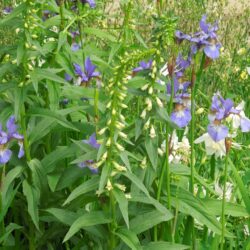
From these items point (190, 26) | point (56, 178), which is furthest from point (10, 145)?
point (190, 26)

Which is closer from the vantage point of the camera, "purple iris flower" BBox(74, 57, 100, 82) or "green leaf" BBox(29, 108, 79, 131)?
"green leaf" BBox(29, 108, 79, 131)

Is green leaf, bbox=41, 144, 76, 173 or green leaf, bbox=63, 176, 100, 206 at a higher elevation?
green leaf, bbox=41, 144, 76, 173

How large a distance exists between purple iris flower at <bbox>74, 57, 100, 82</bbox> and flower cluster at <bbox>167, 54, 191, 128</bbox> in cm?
37

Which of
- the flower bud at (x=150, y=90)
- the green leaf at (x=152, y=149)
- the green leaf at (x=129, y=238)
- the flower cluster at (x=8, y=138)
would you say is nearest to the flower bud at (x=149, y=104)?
the flower bud at (x=150, y=90)

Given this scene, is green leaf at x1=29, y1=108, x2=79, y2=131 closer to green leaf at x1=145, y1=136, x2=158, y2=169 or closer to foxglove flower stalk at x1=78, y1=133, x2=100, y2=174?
foxglove flower stalk at x1=78, y1=133, x2=100, y2=174

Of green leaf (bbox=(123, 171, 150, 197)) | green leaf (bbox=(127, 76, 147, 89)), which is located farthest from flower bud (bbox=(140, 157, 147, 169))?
green leaf (bbox=(127, 76, 147, 89))

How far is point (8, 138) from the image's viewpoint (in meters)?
2.82

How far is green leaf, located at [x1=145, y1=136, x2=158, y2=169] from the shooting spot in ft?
8.54

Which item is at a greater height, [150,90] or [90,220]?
[150,90]

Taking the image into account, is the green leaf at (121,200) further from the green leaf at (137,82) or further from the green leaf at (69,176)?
the green leaf at (137,82)

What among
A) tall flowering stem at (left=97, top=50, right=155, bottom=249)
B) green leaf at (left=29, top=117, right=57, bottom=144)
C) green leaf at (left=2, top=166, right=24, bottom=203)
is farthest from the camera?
green leaf at (left=29, top=117, right=57, bottom=144)

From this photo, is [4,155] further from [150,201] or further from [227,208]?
[227,208]

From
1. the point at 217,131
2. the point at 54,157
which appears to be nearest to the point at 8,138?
the point at 54,157

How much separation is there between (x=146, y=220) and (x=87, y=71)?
0.71 metres
